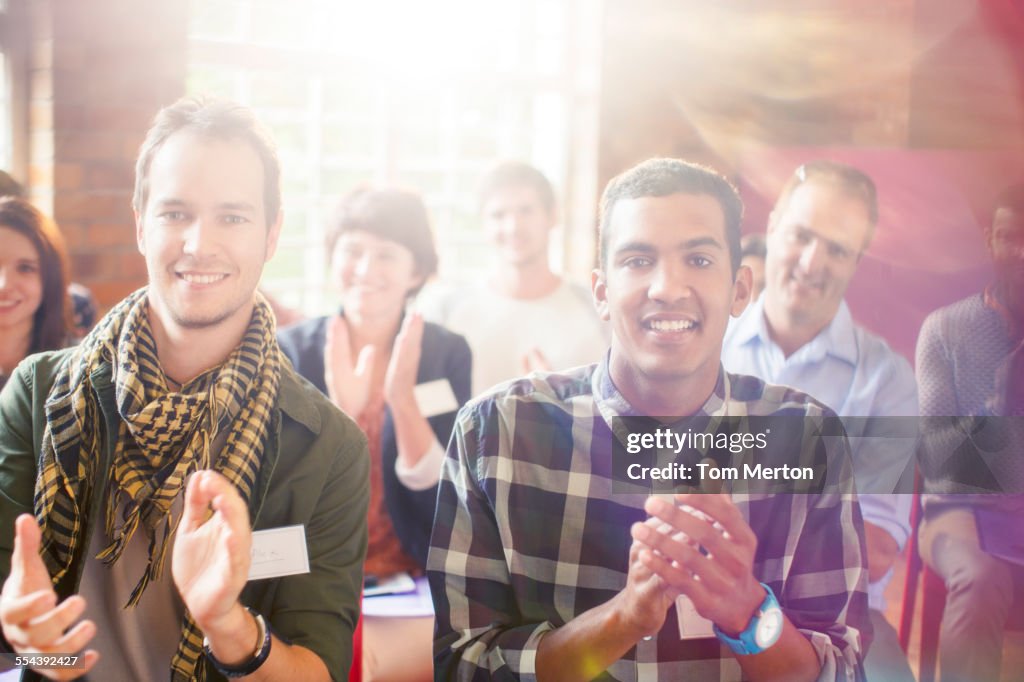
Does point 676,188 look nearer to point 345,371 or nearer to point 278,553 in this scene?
point 345,371

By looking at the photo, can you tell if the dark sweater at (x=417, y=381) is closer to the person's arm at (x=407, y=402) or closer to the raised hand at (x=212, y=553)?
the person's arm at (x=407, y=402)

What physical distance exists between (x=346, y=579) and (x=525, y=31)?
4.84 feet

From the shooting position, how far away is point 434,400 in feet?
7.95

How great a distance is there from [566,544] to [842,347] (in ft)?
2.67

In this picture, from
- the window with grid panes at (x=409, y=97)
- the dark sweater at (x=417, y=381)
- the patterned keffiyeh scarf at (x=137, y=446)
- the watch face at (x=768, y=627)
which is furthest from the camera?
the dark sweater at (x=417, y=381)

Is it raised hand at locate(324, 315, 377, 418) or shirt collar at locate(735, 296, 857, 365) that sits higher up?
shirt collar at locate(735, 296, 857, 365)

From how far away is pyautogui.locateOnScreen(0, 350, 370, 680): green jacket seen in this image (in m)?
1.76

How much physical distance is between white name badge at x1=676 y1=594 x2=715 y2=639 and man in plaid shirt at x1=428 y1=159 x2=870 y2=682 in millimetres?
16

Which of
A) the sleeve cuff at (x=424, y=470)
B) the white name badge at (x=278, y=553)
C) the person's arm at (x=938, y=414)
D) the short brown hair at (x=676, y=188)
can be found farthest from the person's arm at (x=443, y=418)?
the person's arm at (x=938, y=414)

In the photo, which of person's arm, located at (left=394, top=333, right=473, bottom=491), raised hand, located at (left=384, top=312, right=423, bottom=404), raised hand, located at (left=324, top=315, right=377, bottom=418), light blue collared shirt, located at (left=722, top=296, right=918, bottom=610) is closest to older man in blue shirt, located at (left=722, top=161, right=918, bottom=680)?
light blue collared shirt, located at (left=722, top=296, right=918, bottom=610)

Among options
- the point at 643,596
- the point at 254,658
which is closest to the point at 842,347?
the point at 643,596

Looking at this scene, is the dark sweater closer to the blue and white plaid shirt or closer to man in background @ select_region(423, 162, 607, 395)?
man in background @ select_region(423, 162, 607, 395)

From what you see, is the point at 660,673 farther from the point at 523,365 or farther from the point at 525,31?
the point at 525,31

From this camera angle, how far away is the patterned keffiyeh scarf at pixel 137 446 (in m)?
1.72
